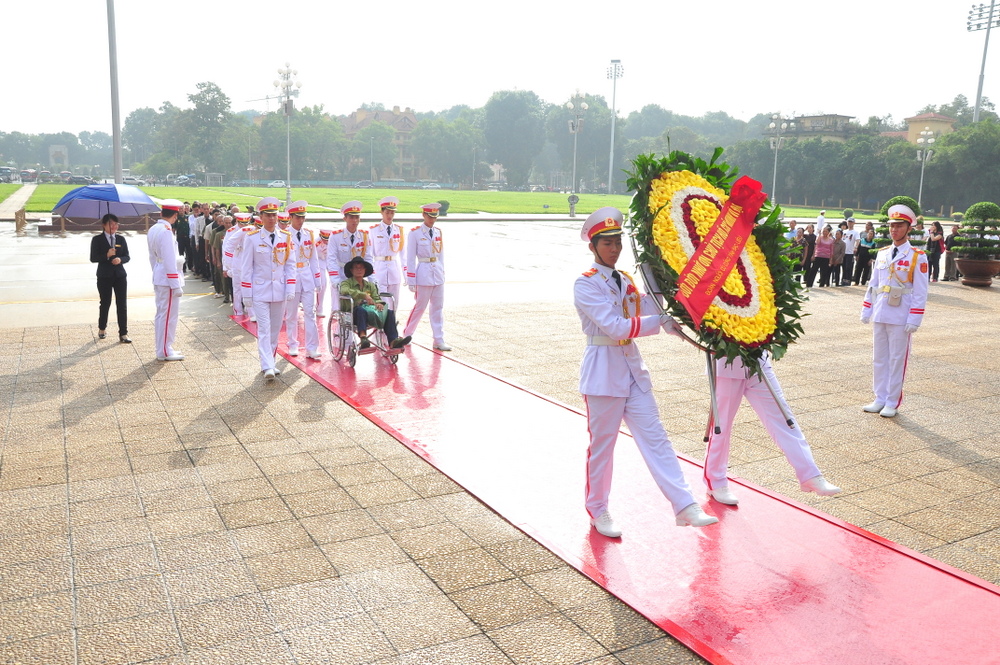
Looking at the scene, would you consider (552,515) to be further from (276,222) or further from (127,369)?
(127,369)

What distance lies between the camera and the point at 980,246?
21.4 m

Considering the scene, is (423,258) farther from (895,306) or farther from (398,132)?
(398,132)

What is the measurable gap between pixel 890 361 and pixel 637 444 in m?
4.62

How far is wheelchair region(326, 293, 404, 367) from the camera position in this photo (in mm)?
9719

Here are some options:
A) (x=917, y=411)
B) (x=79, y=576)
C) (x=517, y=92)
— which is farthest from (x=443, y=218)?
(x=517, y=92)

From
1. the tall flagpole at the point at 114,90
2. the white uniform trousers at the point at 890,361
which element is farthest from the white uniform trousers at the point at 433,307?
the tall flagpole at the point at 114,90

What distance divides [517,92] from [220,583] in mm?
123743

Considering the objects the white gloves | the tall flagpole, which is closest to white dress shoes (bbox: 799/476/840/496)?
the white gloves

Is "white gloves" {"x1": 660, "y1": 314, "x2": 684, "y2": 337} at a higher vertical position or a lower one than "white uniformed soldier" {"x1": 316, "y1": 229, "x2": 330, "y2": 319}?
higher

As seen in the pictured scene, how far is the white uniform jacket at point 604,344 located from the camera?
4.60 metres

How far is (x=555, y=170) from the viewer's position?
141m

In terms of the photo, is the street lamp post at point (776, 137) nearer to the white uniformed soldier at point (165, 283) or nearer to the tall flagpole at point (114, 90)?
the tall flagpole at point (114, 90)

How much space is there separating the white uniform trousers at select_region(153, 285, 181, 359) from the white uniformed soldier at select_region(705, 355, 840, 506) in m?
7.15

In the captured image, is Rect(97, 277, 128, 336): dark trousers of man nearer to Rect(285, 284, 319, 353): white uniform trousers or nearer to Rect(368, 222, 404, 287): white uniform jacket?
Rect(285, 284, 319, 353): white uniform trousers
